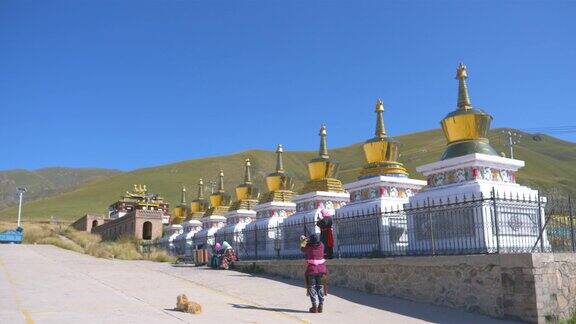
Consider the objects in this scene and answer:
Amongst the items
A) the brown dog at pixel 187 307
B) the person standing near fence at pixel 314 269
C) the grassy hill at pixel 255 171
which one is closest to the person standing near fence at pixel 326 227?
the person standing near fence at pixel 314 269

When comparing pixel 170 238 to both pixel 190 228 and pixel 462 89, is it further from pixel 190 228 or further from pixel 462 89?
pixel 462 89

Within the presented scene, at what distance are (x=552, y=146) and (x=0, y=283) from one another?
16420 centimetres

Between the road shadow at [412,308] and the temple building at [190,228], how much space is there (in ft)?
57.4

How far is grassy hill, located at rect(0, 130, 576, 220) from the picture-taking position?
110m

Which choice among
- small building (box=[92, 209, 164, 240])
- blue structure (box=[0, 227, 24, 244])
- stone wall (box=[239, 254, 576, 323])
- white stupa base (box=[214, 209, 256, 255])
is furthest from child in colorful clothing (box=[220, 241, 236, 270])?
small building (box=[92, 209, 164, 240])

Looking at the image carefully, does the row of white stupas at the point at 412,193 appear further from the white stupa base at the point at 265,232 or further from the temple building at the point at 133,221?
the temple building at the point at 133,221

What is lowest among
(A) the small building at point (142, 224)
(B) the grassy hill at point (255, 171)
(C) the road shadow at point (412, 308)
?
(C) the road shadow at point (412, 308)

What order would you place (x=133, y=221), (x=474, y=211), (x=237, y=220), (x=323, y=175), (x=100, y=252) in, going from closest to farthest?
(x=474, y=211) < (x=323, y=175) < (x=237, y=220) < (x=100, y=252) < (x=133, y=221)

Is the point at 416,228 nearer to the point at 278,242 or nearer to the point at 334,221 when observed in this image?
the point at 334,221

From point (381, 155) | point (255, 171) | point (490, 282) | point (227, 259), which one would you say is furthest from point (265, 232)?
point (255, 171)

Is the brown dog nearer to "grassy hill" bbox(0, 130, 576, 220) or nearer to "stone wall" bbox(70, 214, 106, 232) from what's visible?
"stone wall" bbox(70, 214, 106, 232)

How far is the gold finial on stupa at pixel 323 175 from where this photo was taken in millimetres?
21438

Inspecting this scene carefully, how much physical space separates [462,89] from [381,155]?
3573 mm

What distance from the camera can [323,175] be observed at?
22.2 meters
